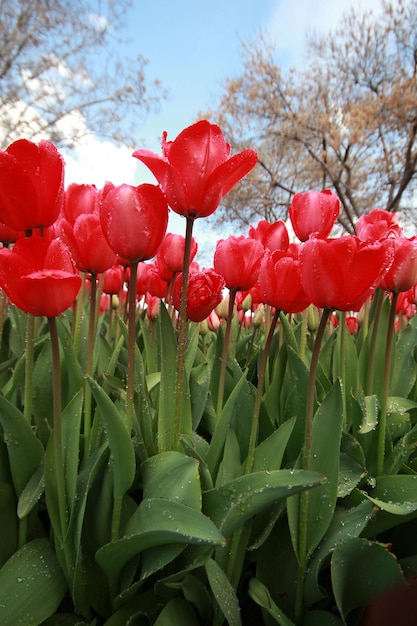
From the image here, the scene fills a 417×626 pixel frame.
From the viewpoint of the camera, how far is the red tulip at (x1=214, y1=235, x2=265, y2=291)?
90cm

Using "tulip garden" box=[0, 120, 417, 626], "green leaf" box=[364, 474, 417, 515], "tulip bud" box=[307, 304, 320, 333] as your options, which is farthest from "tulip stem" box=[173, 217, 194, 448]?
"tulip bud" box=[307, 304, 320, 333]

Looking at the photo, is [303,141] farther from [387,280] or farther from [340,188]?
[387,280]

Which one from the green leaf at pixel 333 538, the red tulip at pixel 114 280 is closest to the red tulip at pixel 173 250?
the red tulip at pixel 114 280

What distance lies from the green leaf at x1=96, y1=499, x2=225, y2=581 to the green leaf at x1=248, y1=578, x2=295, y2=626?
0.16 meters

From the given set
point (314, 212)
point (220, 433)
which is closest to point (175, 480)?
point (220, 433)

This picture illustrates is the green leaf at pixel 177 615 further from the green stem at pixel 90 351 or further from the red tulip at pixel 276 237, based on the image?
the red tulip at pixel 276 237

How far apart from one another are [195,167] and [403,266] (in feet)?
1.48

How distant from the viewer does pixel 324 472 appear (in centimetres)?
78

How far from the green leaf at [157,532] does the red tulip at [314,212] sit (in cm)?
61

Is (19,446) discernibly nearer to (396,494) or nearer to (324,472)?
(324,472)

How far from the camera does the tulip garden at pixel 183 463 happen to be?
0.67m

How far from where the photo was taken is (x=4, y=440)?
0.85m

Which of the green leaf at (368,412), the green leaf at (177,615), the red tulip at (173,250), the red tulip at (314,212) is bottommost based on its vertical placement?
the green leaf at (177,615)

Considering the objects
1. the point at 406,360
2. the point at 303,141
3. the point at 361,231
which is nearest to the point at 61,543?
the point at 361,231
